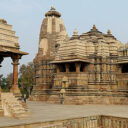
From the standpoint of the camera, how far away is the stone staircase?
13.2 metres

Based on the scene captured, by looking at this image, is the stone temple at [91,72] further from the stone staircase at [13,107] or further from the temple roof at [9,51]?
the stone staircase at [13,107]

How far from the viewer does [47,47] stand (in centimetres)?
3306

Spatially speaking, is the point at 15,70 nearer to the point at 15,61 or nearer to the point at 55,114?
the point at 15,61

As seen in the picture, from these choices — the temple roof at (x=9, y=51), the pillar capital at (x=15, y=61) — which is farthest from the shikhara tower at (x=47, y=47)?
the temple roof at (x=9, y=51)

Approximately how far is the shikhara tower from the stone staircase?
16.7 m

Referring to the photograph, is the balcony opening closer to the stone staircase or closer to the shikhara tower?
the shikhara tower

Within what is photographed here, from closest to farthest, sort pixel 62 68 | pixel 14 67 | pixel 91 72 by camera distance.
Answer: pixel 14 67, pixel 91 72, pixel 62 68

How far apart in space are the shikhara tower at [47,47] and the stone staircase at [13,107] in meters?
16.7

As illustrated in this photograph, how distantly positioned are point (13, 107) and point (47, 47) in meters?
20.0

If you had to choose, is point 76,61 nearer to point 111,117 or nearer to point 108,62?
point 108,62

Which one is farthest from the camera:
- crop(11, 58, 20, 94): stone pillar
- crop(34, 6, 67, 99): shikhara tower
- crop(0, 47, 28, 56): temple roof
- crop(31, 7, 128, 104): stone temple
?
crop(34, 6, 67, 99): shikhara tower

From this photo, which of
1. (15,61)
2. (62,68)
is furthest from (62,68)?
(15,61)

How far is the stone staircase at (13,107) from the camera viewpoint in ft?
43.3

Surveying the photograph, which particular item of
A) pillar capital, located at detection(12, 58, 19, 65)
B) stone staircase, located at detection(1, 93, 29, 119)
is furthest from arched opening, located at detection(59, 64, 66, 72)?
stone staircase, located at detection(1, 93, 29, 119)
